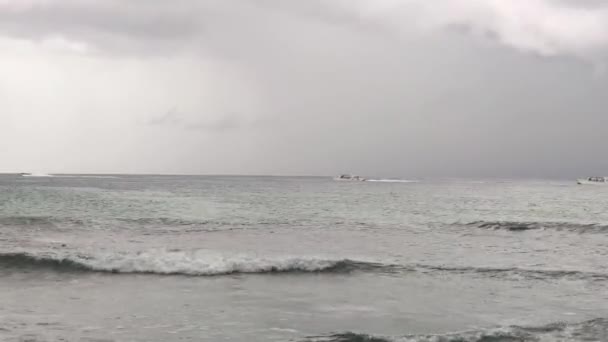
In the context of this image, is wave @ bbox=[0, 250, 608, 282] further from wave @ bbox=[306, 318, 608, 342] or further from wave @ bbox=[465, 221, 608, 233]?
wave @ bbox=[465, 221, 608, 233]

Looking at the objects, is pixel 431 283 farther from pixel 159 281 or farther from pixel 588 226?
pixel 588 226

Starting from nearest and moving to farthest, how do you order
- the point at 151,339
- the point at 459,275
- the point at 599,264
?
1. the point at 151,339
2. the point at 459,275
3. the point at 599,264

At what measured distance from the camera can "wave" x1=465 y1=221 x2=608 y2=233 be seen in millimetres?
36697

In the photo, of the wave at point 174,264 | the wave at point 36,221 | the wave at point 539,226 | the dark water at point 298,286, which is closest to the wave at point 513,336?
the dark water at point 298,286

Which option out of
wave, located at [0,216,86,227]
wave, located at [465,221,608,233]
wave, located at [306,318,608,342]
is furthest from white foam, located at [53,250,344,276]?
wave, located at [465,221,608,233]

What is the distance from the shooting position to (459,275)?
1875 cm

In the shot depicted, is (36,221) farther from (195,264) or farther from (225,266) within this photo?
(225,266)

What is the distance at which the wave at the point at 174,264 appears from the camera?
1853 cm

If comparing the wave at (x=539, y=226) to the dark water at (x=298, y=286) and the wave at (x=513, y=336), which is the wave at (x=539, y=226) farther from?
the wave at (x=513, y=336)

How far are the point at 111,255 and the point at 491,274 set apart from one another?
13.7 metres

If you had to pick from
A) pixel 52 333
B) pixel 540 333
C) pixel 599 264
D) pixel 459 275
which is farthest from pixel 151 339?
pixel 599 264

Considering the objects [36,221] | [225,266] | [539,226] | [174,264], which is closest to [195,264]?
[174,264]

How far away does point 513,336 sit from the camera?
1103 centimetres

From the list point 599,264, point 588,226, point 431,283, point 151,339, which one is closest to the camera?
point 151,339
